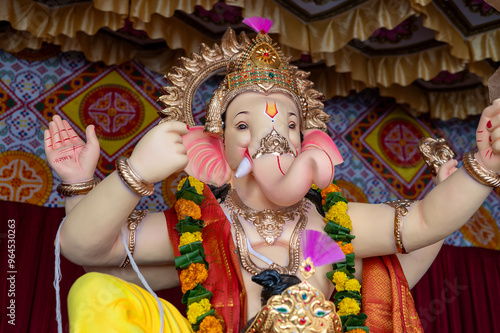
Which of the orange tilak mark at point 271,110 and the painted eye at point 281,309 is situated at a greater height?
the orange tilak mark at point 271,110

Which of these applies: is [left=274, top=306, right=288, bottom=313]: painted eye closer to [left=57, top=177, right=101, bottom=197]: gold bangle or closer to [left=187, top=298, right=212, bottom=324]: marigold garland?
[left=187, top=298, right=212, bottom=324]: marigold garland

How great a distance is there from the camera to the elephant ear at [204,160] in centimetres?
203

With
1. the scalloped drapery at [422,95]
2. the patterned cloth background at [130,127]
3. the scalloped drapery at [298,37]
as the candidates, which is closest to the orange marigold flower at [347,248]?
the scalloped drapery at [298,37]

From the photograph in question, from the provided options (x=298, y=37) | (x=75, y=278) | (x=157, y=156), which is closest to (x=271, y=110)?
(x=157, y=156)

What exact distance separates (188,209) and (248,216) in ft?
0.65

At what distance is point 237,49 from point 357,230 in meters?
0.75

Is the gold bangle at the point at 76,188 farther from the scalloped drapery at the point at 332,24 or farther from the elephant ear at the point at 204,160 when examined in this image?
the scalloped drapery at the point at 332,24

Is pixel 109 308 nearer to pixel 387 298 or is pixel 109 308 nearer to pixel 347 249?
pixel 347 249

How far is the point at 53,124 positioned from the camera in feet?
6.26

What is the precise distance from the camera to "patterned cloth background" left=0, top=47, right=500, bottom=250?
2.64m

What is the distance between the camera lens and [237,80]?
2.00 metres

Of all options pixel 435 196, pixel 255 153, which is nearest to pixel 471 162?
pixel 435 196

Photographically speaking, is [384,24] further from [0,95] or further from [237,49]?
[0,95]

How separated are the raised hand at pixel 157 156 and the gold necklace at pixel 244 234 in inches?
13.8
